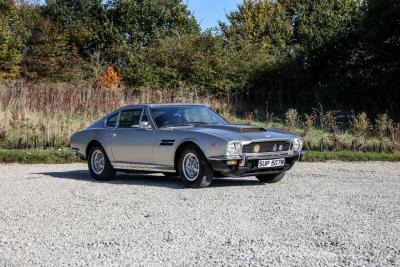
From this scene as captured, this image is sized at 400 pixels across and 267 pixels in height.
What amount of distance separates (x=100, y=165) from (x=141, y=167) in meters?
1.23

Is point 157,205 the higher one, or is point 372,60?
point 372,60

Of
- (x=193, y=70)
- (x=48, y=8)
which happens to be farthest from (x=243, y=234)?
(x=48, y=8)

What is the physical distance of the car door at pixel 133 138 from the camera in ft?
39.9

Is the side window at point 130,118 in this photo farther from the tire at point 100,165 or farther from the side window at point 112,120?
the tire at point 100,165

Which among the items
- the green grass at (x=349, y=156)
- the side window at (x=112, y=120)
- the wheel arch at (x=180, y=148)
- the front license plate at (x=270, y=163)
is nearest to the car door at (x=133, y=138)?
the side window at (x=112, y=120)

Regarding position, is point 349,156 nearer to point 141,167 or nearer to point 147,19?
point 141,167

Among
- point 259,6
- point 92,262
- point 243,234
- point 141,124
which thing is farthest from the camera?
point 259,6

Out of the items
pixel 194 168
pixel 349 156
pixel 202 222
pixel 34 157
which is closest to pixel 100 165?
pixel 194 168

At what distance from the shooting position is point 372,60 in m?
32.5

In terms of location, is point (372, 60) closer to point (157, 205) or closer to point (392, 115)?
point (392, 115)

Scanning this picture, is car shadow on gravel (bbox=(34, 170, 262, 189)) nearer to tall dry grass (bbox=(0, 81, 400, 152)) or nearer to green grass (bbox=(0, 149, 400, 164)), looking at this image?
green grass (bbox=(0, 149, 400, 164))

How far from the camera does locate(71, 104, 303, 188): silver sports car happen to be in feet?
35.7

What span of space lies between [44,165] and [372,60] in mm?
20532

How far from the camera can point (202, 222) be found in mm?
7793
